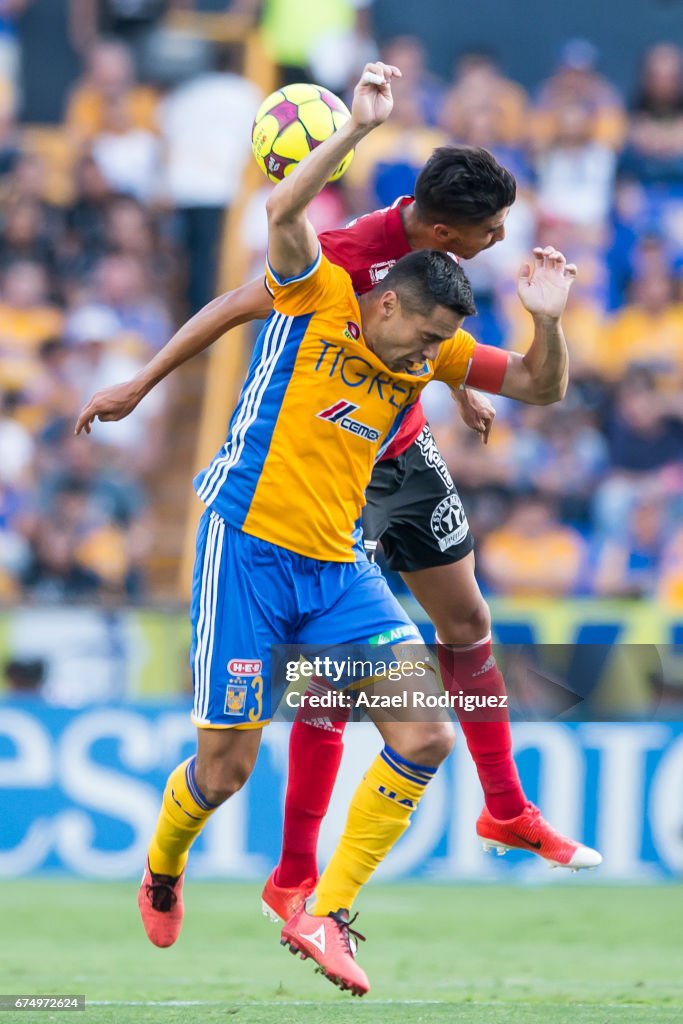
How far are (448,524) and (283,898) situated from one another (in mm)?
1481

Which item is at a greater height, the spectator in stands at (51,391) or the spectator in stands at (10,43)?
the spectator in stands at (10,43)

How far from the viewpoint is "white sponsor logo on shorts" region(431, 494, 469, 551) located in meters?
6.16

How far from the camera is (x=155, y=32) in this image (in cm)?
1404

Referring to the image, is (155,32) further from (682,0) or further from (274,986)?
(274,986)

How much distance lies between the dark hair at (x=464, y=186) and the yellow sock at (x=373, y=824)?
1803 millimetres

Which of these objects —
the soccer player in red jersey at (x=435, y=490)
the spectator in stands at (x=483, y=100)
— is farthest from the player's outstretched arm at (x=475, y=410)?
the spectator in stands at (x=483, y=100)

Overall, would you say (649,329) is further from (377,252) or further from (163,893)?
(163,893)

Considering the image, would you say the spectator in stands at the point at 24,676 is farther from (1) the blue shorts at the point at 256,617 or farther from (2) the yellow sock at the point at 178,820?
(1) the blue shorts at the point at 256,617

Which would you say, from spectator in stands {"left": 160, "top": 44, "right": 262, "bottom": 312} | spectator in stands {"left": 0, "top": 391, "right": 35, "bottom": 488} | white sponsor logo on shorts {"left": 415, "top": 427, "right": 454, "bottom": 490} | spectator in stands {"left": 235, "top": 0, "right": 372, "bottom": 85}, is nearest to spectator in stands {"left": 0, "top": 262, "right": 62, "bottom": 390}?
spectator in stands {"left": 0, "top": 391, "right": 35, "bottom": 488}

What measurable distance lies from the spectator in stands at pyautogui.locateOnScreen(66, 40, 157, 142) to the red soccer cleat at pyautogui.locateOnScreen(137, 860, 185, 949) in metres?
8.50

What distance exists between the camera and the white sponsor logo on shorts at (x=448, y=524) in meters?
6.16

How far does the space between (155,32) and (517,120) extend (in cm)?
314

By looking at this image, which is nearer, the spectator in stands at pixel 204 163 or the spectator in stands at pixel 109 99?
the spectator in stands at pixel 204 163

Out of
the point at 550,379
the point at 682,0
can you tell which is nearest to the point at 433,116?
the point at 682,0
